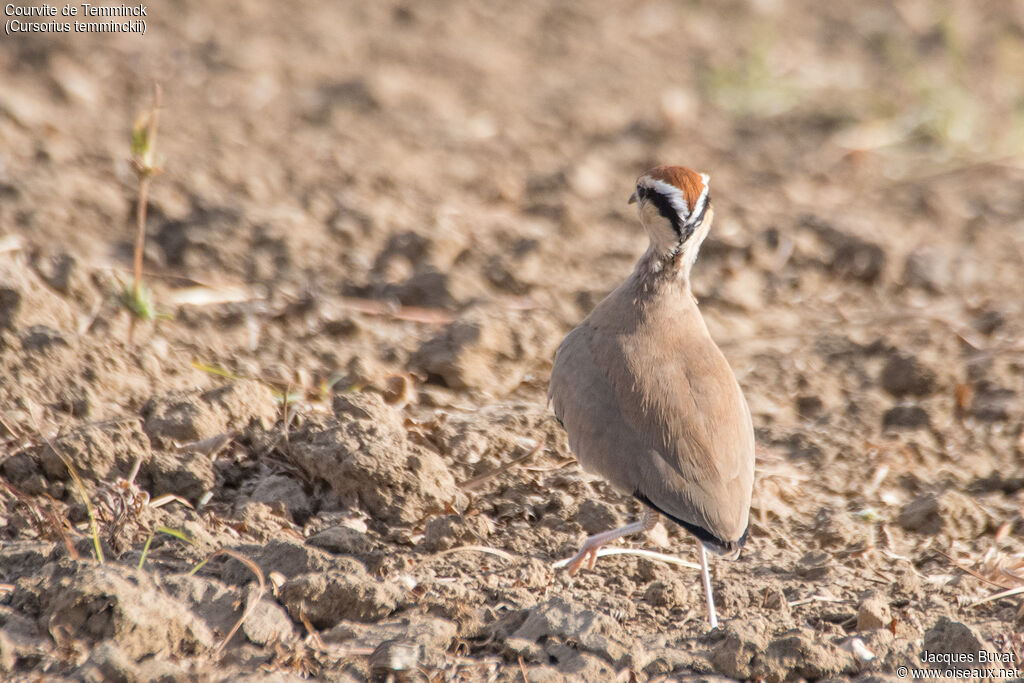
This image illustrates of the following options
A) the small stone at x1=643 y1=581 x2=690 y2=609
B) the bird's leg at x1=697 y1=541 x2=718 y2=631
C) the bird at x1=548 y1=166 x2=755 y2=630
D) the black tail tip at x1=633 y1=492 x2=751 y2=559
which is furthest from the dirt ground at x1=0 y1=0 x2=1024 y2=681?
the bird at x1=548 y1=166 x2=755 y2=630

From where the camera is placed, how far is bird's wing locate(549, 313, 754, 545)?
379cm

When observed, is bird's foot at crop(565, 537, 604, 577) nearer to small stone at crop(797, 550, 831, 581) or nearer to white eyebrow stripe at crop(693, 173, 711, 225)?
small stone at crop(797, 550, 831, 581)

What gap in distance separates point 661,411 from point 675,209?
793 mm

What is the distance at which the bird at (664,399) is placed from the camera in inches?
150

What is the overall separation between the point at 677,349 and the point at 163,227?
317 cm

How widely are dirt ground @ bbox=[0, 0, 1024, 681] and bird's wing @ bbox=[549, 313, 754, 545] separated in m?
0.35

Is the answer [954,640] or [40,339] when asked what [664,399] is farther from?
[40,339]

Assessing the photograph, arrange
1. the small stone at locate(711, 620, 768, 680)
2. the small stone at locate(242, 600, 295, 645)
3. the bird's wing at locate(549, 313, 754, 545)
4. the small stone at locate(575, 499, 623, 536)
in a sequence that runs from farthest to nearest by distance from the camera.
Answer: the small stone at locate(575, 499, 623, 536) → the bird's wing at locate(549, 313, 754, 545) → the small stone at locate(711, 620, 768, 680) → the small stone at locate(242, 600, 295, 645)

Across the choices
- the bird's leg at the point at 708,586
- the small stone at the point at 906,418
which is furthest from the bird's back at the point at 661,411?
the small stone at the point at 906,418

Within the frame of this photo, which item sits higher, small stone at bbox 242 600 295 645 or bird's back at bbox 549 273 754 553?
bird's back at bbox 549 273 754 553

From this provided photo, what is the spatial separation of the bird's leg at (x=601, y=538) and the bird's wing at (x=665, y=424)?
0.57ft

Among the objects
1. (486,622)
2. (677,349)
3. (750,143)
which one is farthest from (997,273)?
(486,622)

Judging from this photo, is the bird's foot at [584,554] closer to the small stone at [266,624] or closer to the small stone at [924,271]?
the small stone at [266,624]

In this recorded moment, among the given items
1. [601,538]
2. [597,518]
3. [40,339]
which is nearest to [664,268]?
[597,518]
